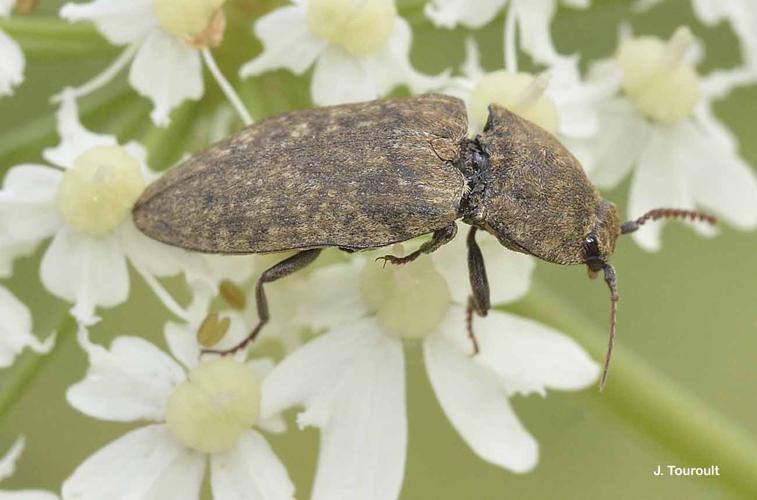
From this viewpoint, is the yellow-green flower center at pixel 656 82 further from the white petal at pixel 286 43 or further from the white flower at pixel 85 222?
the white flower at pixel 85 222

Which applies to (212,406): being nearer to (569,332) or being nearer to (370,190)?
(370,190)

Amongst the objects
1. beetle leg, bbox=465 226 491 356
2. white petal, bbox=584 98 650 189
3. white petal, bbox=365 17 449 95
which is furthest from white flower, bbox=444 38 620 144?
beetle leg, bbox=465 226 491 356

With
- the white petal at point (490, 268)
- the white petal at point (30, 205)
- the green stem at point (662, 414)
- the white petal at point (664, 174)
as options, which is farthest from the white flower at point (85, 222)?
the white petal at point (664, 174)

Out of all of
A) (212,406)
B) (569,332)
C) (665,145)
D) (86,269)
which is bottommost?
(569,332)

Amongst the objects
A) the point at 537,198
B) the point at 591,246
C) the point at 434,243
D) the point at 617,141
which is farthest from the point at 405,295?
the point at 617,141

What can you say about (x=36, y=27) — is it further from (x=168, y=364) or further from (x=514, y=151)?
(x=514, y=151)

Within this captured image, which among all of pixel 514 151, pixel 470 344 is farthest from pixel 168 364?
pixel 514 151
